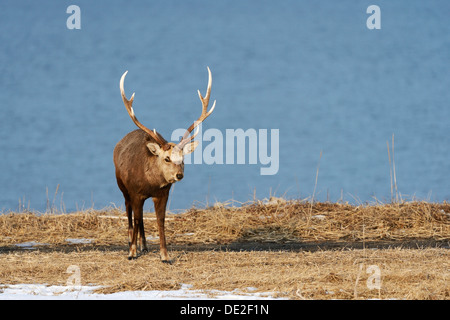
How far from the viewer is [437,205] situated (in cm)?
1459

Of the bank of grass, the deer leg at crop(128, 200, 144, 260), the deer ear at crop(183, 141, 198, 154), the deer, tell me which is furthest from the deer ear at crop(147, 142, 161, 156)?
the bank of grass

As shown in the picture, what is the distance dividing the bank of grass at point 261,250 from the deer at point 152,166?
741 mm

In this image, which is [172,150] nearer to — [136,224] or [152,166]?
[152,166]

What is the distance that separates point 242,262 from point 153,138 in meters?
2.54

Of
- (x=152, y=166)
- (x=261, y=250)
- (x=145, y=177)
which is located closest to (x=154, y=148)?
(x=152, y=166)

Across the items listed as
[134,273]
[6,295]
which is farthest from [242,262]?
[6,295]

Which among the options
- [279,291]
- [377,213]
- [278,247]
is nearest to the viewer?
[279,291]

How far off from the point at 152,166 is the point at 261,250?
10.1ft

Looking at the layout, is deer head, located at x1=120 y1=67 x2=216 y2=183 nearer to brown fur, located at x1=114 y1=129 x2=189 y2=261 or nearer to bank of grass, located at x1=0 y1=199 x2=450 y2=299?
brown fur, located at x1=114 y1=129 x2=189 y2=261

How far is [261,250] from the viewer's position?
11.2 metres

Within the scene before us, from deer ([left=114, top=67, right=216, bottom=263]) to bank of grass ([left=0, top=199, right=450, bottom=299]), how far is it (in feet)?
2.43

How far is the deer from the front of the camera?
902 centimetres
